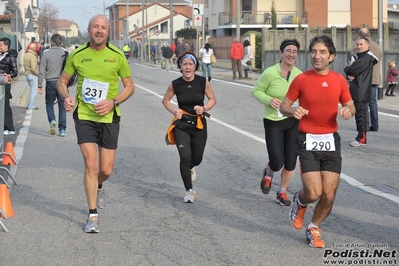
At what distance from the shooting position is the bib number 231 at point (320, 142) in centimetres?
665

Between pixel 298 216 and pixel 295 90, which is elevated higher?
pixel 295 90

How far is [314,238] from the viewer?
262 inches

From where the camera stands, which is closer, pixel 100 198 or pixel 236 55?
pixel 100 198

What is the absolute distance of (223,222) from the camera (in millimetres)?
7730

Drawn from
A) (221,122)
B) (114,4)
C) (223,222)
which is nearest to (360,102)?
(221,122)

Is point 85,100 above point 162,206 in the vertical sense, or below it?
above

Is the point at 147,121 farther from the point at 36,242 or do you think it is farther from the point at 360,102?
the point at 36,242

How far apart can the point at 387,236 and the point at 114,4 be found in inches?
5296

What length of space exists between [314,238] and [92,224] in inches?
81.2

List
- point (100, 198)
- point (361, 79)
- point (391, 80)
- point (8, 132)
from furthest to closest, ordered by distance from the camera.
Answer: point (391, 80)
point (8, 132)
point (361, 79)
point (100, 198)

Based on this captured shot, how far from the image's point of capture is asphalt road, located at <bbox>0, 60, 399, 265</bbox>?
21.4ft

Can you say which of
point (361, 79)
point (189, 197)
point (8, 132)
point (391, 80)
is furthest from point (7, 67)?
point (391, 80)

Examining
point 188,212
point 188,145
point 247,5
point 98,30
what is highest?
point 247,5

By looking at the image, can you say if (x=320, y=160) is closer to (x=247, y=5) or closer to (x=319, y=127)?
(x=319, y=127)
